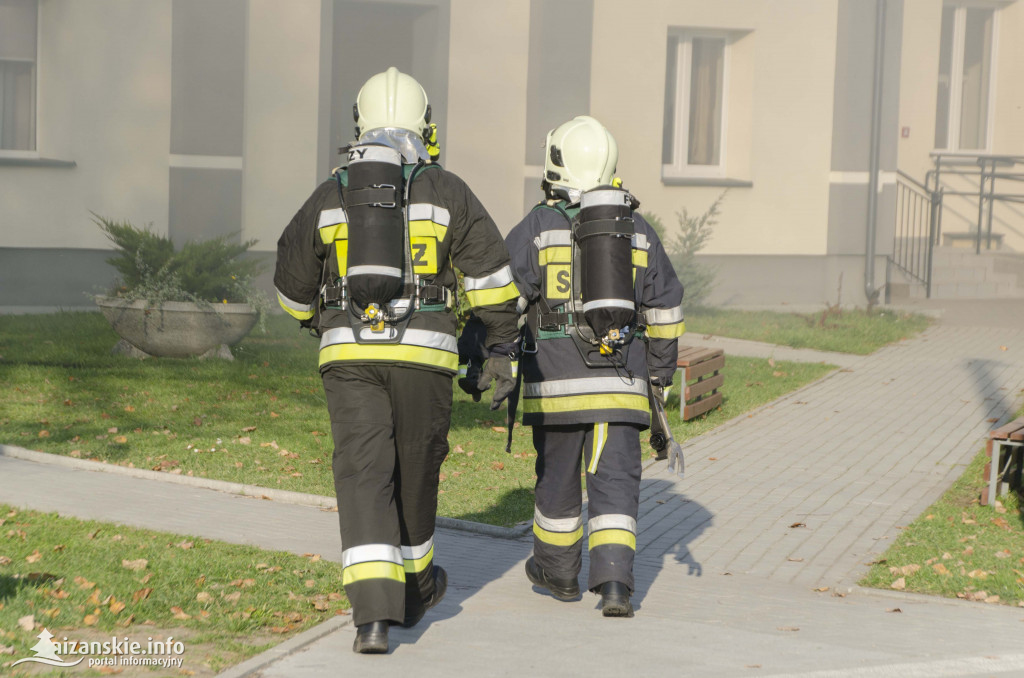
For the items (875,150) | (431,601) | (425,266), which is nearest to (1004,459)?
(431,601)

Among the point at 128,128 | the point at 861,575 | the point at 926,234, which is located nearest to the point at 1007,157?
the point at 926,234

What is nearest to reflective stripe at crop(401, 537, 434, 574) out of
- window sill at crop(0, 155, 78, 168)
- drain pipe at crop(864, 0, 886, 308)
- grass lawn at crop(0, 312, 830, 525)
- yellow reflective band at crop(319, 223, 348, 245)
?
yellow reflective band at crop(319, 223, 348, 245)

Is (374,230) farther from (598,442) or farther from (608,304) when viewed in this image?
(598,442)

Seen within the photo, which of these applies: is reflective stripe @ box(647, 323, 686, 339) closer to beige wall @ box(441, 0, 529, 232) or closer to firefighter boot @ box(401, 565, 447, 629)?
firefighter boot @ box(401, 565, 447, 629)

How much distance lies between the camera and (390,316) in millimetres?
4297

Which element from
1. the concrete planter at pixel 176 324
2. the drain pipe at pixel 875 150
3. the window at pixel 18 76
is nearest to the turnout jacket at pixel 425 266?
the concrete planter at pixel 176 324

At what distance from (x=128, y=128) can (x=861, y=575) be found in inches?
458

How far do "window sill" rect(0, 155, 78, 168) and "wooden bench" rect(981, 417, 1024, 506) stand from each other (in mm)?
11379

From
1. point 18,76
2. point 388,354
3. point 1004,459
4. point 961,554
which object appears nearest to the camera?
point 388,354

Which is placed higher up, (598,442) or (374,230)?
(374,230)

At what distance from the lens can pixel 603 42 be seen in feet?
53.8

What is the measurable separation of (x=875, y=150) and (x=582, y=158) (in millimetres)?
13433

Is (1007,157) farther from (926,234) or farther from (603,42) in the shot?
(603,42)

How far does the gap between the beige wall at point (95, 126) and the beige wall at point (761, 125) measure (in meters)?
6.06
